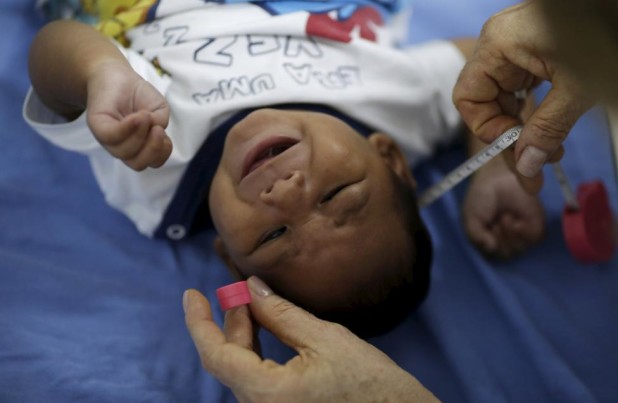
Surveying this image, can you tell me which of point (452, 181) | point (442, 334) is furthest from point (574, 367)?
point (452, 181)

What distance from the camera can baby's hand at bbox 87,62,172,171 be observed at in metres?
0.83

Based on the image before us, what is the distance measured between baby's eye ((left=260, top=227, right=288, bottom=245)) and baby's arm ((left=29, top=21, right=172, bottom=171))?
0.18 metres

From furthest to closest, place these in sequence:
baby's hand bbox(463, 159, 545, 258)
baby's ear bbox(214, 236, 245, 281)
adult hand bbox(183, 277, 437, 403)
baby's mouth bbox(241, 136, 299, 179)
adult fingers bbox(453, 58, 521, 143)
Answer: baby's hand bbox(463, 159, 545, 258) → baby's ear bbox(214, 236, 245, 281) → baby's mouth bbox(241, 136, 299, 179) → adult fingers bbox(453, 58, 521, 143) → adult hand bbox(183, 277, 437, 403)

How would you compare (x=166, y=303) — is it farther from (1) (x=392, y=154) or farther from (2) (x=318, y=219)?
(1) (x=392, y=154)

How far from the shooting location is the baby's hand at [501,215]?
3.99 ft

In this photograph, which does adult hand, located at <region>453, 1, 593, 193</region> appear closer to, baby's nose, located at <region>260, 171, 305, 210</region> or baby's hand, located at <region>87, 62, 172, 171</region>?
baby's nose, located at <region>260, 171, 305, 210</region>

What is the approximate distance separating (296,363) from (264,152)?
346 millimetres

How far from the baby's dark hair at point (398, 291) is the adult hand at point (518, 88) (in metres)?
0.18

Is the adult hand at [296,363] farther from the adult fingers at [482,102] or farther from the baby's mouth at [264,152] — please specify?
the adult fingers at [482,102]

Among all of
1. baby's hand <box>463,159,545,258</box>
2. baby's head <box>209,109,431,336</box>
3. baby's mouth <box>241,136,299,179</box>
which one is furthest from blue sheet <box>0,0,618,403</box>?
baby's mouth <box>241,136,299,179</box>

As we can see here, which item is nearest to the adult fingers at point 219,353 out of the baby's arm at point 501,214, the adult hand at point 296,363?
the adult hand at point 296,363

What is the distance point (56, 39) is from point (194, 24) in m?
0.22

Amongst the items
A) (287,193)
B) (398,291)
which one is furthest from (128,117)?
(398,291)

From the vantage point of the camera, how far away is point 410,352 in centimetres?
112
